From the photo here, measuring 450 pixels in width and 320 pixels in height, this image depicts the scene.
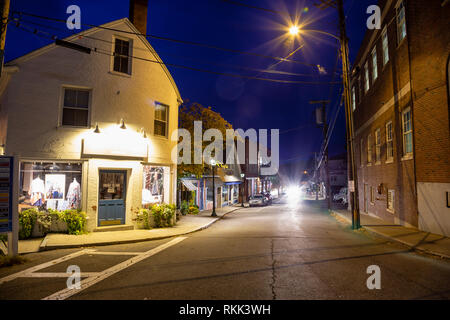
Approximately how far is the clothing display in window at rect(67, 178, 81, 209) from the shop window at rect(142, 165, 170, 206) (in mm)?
2999

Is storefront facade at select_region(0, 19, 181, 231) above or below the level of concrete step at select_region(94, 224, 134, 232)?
above

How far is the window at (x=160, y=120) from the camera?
14.9m

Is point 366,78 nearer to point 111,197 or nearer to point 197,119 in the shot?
point 197,119

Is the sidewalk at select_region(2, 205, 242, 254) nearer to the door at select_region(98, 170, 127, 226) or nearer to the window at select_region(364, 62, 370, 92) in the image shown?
the door at select_region(98, 170, 127, 226)

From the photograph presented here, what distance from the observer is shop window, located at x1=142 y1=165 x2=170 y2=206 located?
14.2 meters

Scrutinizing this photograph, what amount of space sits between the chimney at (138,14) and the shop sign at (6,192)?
10.3 m

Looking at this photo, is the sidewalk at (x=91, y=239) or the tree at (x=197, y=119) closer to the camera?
the sidewalk at (x=91, y=239)

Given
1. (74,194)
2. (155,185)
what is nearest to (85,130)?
(74,194)

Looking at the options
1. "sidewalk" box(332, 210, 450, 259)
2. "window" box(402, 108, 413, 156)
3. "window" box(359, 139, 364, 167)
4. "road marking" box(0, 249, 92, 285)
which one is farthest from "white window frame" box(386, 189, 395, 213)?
"road marking" box(0, 249, 92, 285)

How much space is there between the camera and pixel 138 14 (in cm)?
1520

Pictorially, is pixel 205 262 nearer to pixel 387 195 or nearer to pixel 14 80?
pixel 14 80

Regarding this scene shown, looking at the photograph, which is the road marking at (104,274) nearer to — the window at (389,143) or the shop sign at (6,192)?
the shop sign at (6,192)

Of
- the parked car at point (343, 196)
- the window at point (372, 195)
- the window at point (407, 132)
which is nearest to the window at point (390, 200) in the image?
the window at point (407, 132)
